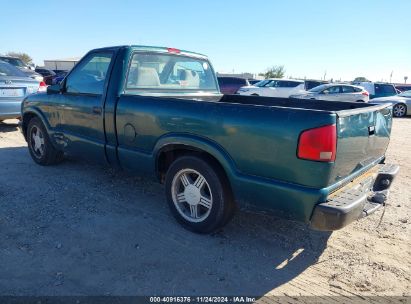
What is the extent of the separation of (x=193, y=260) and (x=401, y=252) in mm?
1966

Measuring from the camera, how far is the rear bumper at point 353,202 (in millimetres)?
2664

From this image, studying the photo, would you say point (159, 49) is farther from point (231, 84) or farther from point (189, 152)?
point (231, 84)

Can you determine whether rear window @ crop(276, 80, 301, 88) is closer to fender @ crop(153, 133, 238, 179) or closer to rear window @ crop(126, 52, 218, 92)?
rear window @ crop(126, 52, 218, 92)

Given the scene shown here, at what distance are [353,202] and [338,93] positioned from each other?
1498 centimetres

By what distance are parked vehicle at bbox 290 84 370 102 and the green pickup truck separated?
12.2 metres

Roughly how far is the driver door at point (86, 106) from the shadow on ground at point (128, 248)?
0.59 meters

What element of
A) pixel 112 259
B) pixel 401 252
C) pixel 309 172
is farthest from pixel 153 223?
pixel 401 252

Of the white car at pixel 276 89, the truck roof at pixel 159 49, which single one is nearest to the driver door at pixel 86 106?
the truck roof at pixel 159 49

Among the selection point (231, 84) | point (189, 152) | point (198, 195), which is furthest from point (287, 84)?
point (198, 195)

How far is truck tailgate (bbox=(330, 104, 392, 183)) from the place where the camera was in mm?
2729

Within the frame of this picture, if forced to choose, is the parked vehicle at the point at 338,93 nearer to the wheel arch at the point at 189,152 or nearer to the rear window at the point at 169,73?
the rear window at the point at 169,73

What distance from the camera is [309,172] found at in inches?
105

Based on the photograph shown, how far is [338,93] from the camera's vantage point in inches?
651

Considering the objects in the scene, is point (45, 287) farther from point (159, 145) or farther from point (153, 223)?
point (159, 145)
